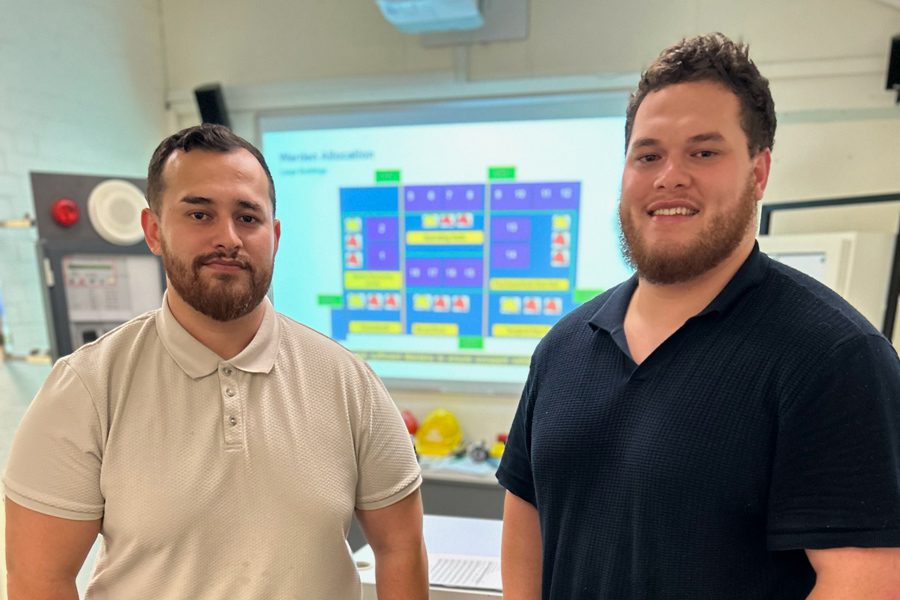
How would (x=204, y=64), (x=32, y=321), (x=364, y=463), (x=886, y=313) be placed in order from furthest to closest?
(x=204, y=64)
(x=32, y=321)
(x=886, y=313)
(x=364, y=463)

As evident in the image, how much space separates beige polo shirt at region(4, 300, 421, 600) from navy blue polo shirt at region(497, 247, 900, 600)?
422 millimetres

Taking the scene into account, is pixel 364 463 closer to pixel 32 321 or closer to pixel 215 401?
pixel 215 401

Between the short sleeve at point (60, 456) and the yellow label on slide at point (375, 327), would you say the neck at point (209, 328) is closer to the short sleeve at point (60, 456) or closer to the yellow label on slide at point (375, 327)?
the short sleeve at point (60, 456)

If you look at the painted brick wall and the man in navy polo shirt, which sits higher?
the painted brick wall

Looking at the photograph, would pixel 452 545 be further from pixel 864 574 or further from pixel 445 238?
pixel 445 238

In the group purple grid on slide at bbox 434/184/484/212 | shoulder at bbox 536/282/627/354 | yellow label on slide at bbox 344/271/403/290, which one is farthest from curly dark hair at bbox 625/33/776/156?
yellow label on slide at bbox 344/271/403/290

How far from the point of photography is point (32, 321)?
233 cm

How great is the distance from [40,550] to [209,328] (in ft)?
1.46

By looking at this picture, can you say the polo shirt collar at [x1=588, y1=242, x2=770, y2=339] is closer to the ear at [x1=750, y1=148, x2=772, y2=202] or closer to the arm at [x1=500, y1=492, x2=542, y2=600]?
the ear at [x1=750, y1=148, x2=772, y2=202]

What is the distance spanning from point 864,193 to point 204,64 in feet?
11.1

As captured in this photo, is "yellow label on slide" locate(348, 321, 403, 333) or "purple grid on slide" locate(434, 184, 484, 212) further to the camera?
"yellow label on slide" locate(348, 321, 403, 333)

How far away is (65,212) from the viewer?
2.06 metres

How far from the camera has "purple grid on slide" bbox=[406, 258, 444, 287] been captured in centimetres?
288

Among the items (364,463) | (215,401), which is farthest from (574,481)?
(215,401)
